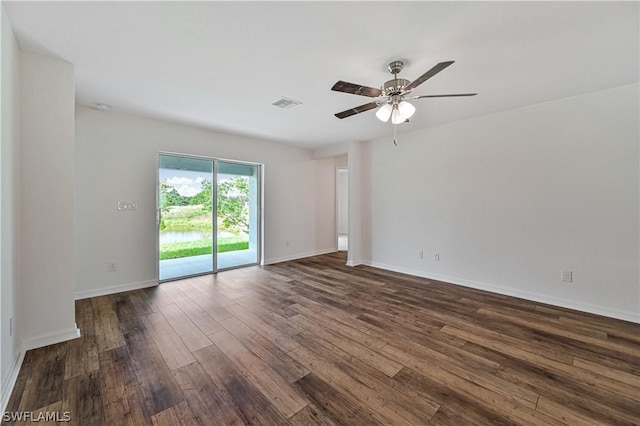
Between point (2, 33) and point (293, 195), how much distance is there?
4.45 meters

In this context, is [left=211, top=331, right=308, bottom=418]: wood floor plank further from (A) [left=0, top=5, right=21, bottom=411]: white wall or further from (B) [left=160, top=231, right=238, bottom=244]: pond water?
(B) [left=160, top=231, right=238, bottom=244]: pond water

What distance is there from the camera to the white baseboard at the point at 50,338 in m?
2.14

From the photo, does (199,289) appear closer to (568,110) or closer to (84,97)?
(84,97)

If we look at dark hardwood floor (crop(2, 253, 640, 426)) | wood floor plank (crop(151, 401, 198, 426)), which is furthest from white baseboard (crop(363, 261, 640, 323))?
wood floor plank (crop(151, 401, 198, 426))

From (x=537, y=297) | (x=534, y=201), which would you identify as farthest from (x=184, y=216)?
(x=537, y=297)

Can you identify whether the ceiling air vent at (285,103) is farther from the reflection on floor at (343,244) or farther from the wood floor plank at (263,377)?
the reflection on floor at (343,244)

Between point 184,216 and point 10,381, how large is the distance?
9.25ft

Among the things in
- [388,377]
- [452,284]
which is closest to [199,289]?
[388,377]

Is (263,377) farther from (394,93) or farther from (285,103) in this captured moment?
(285,103)

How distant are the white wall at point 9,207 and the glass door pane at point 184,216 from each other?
201 centimetres

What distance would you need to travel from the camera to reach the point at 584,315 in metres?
2.88

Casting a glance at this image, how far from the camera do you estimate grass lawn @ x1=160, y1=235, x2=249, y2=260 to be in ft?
14.0

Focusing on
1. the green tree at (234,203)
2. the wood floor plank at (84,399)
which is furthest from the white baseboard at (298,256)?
the wood floor plank at (84,399)

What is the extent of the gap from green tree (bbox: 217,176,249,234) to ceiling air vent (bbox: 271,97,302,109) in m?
2.11
